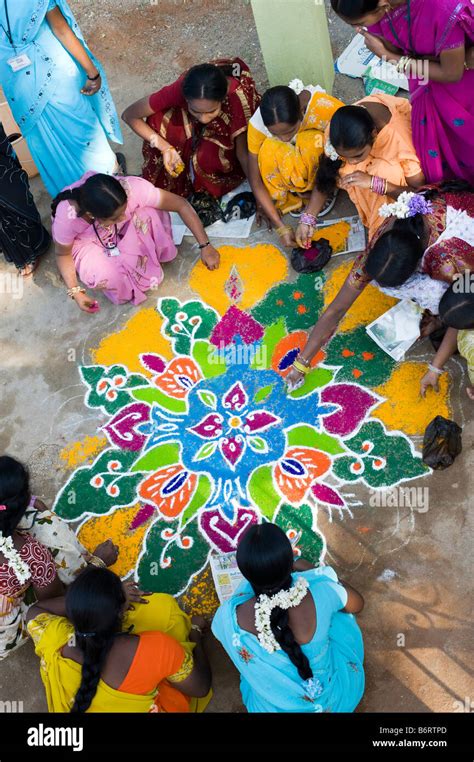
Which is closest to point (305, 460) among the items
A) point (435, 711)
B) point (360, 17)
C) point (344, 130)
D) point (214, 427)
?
point (214, 427)

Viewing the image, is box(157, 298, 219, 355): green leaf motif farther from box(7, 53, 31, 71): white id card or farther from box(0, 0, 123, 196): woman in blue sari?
box(7, 53, 31, 71): white id card

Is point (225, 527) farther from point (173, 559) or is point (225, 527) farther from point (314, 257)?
point (314, 257)

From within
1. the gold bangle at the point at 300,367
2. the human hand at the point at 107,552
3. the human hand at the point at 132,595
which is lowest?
the human hand at the point at 107,552

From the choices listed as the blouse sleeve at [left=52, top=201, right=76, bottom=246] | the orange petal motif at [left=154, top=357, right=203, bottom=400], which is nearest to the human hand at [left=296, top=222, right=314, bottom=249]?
the orange petal motif at [left=154, top=357, right=203, bottom=400]

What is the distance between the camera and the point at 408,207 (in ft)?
12.0

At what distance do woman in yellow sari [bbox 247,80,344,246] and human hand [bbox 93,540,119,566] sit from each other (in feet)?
6.58

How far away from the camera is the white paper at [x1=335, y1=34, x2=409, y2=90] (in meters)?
4.88

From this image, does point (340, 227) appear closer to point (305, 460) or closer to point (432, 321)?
point (432, 321)

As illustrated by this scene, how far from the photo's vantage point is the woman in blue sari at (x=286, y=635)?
116 inches

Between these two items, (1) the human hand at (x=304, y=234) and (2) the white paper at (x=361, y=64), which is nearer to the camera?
(1) the human hand at (x=304, y=234)

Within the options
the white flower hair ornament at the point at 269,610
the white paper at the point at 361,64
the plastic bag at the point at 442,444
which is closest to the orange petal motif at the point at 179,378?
the plastic bag at the point at 442,444

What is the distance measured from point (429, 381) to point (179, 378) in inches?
56.1

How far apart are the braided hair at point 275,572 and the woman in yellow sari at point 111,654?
1.71 ft

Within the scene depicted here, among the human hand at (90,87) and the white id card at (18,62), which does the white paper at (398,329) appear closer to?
the human hand at (90,87)
